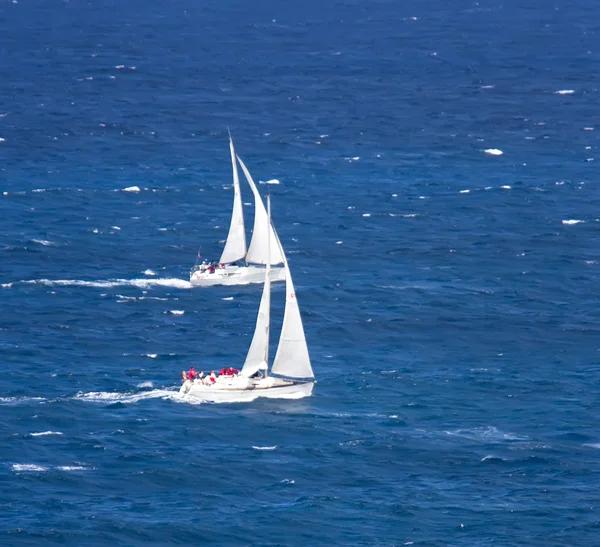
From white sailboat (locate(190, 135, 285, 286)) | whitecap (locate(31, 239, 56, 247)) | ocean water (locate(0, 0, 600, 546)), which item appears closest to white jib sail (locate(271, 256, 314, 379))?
ocean water (locate(0, 0, 600, 546))

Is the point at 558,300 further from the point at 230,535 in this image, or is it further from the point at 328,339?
the point at 230,535

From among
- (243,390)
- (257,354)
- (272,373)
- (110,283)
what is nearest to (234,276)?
(110,283)

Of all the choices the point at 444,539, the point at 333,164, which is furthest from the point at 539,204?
the point at 444,539

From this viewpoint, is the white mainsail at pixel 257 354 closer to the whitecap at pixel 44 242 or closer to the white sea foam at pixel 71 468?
the white sea foam at pixel 71 468

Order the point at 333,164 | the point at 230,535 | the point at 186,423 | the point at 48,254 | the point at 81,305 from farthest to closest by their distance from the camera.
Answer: the point at 333,164 → the point at 48,254 → the point at 81,305 → the point at 186,423 → the point at 230,535

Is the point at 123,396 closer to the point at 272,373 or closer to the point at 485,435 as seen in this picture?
the point at 272,373

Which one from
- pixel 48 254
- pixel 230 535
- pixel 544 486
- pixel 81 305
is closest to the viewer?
pixel 230 535
